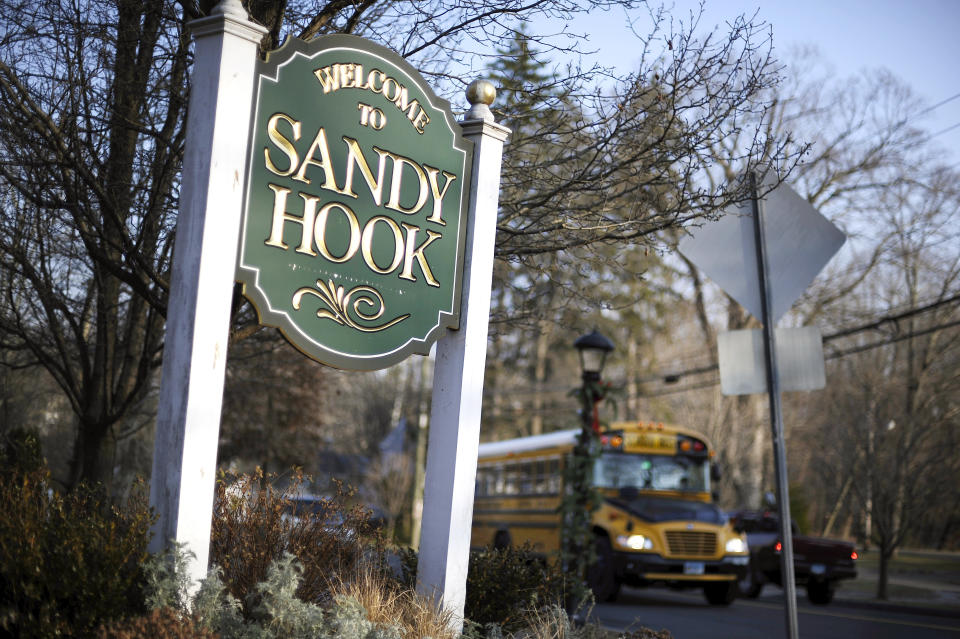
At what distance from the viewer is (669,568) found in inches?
581

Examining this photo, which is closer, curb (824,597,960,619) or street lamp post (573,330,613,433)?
street lamp post (573,330,613,433)

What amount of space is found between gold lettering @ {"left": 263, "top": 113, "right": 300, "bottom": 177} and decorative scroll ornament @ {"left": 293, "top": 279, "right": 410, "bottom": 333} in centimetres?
61

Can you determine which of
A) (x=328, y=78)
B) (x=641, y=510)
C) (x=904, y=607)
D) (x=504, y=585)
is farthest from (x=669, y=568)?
(x=328, y=78)

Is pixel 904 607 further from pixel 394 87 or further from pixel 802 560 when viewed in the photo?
pixel 394 87

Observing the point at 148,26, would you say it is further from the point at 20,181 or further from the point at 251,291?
the point at 251,291

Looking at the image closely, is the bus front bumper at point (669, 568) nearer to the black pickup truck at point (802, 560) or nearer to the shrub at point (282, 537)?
the black pickup truck at point (802, 560)

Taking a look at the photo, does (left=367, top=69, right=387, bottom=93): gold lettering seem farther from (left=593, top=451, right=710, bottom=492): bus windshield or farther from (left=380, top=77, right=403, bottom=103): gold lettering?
(left=593, top=451, right=710, bottom=492): bus windshield

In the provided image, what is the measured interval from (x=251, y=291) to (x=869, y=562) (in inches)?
1024

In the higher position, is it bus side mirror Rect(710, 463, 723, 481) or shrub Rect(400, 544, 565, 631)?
bus side mirror Rect(710, 463, 723, 481)

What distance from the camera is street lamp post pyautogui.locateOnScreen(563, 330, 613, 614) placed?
476 inches

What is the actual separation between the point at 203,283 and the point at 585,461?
28.5 feet

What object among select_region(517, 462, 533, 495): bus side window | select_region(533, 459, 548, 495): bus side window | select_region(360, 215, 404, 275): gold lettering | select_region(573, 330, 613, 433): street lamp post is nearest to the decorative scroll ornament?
select_region(360, 215, 404, 275): gold lettering

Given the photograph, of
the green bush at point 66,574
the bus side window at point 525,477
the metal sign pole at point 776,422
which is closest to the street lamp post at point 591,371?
the bus side window at point 525,477

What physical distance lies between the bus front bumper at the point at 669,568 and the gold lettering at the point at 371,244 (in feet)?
34.4
